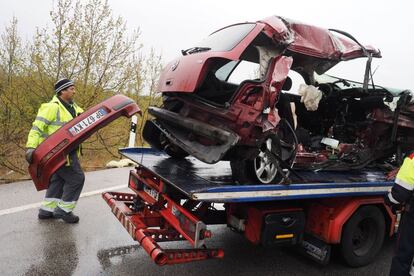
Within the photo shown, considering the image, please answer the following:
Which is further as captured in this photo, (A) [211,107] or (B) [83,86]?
(B) [83,86]

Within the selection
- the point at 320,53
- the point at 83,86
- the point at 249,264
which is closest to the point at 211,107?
the point at 320,53

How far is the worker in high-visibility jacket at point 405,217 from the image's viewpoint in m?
3.07

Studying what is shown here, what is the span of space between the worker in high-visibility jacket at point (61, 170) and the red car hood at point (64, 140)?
811mm

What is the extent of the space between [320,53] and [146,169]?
2.26 metres

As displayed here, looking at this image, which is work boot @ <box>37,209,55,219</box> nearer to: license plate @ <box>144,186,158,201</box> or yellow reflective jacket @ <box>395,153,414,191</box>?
license plate @ <box>144,186,158,201</box>

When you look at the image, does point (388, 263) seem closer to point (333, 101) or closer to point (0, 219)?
point (333, 101)

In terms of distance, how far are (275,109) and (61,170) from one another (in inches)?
113

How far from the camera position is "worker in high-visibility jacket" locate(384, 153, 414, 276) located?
3072mm

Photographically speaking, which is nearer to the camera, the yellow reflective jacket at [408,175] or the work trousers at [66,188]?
the yellow reflective jacket at [408,175]

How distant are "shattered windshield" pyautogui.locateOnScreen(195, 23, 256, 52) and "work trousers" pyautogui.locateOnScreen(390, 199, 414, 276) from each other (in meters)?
2.15

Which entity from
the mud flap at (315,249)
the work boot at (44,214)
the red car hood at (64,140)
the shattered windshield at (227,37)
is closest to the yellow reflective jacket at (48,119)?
the red car hood at (64,140)

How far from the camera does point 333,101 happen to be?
5379 mm

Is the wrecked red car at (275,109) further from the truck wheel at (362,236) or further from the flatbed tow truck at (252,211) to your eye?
the truck wheel at (362,236)

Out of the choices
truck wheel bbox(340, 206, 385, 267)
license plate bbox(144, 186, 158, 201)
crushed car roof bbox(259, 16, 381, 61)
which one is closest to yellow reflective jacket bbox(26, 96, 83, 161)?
license plate bbox(144, 186, 158, 201)
